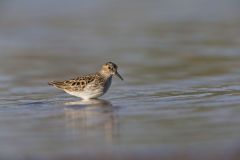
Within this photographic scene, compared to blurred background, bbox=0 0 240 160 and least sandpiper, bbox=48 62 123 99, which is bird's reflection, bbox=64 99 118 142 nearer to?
blurred background, bbox=0 0 240 160

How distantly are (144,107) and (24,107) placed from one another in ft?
6.16

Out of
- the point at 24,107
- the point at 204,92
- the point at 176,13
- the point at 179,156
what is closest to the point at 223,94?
the point at 204,92

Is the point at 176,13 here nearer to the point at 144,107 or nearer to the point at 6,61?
the point at 6,61

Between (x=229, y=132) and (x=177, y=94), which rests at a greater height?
(x=177, y=94)

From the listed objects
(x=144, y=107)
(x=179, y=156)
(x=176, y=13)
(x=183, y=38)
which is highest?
(x=176, y=13)

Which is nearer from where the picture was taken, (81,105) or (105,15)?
(81,105)

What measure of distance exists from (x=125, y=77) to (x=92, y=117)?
16.2 feet

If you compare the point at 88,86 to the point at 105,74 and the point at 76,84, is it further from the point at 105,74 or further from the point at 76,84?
the point at 105,74

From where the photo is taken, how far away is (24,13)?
94.1 feet

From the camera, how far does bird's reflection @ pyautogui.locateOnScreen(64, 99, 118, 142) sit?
1061 centimetres

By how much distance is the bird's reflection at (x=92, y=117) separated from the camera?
1061 cm

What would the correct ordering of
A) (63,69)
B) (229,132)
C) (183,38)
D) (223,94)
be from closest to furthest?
(229,132)
(223,94)
(63,69)
(183,38)

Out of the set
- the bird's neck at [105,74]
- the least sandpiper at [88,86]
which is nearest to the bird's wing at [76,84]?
the least sandpiper at [88,86]

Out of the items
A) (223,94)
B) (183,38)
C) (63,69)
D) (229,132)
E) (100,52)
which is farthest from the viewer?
(183,38)
